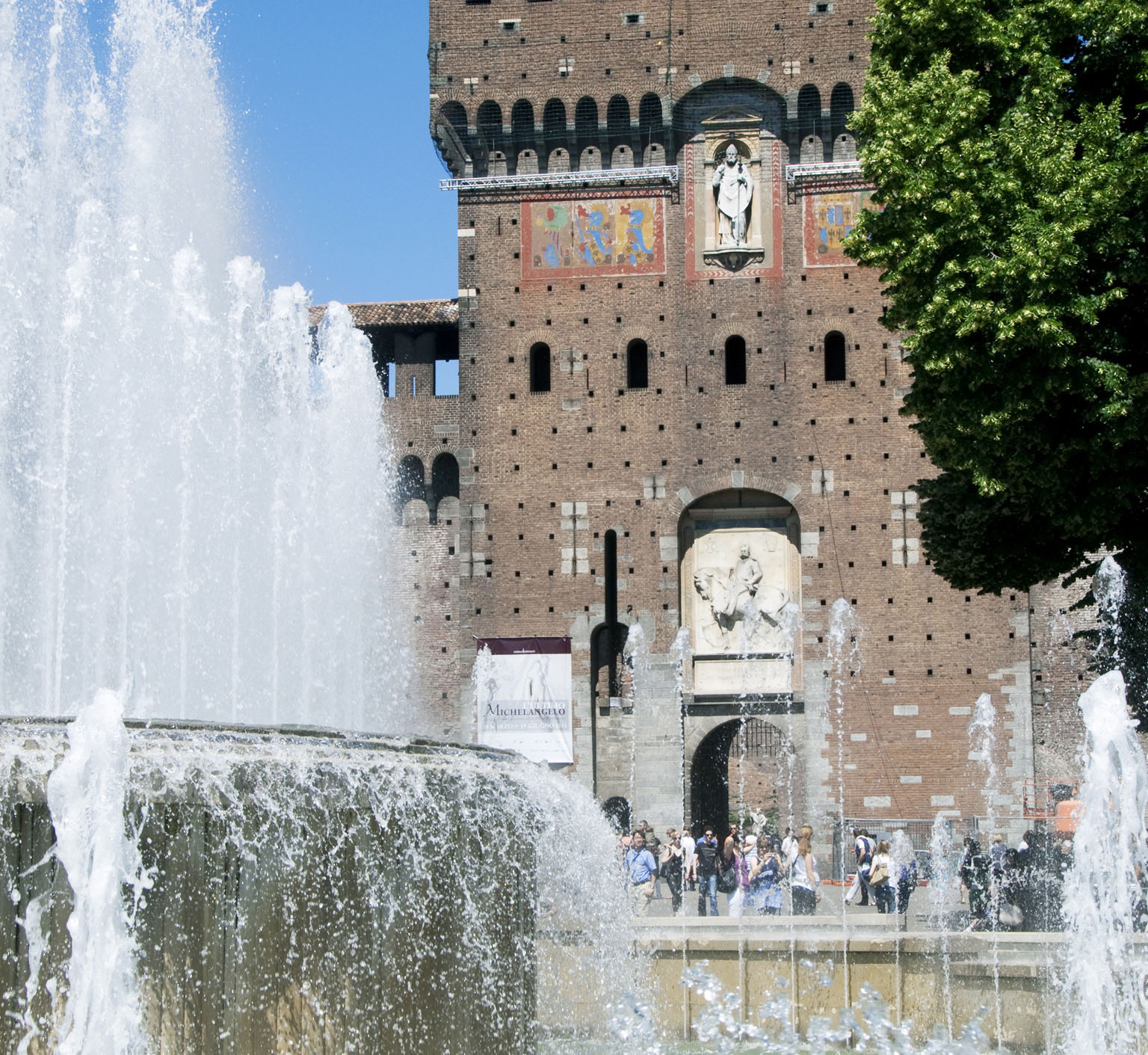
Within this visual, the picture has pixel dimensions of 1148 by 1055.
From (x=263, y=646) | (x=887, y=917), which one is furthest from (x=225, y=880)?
(x=263, y=646)

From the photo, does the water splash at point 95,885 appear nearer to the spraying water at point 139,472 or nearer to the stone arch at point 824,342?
the spraying water at point 139,472

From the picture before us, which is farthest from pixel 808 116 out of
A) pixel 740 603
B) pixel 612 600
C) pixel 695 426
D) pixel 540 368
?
pixel 612 600

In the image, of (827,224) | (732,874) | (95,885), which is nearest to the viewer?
(95,885)

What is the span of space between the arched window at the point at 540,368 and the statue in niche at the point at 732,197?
3328 mm

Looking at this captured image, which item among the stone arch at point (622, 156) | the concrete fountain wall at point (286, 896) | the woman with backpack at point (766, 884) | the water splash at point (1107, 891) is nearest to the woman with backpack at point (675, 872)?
the woman with backpack at point (766, 884)

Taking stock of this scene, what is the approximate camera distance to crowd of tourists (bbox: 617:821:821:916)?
53.6ft

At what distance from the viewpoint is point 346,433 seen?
20.4 m

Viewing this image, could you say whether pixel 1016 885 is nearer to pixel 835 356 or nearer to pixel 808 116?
pixel 835 356

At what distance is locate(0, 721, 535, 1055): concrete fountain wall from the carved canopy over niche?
64.9ft

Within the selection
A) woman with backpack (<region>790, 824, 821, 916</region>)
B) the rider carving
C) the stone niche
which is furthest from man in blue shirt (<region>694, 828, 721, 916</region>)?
the rider carving

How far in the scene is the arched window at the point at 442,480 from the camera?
93.5ft

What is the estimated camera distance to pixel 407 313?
1132 inches

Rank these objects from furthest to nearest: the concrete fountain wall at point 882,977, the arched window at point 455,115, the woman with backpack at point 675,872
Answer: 1. the arched window at point 455,115
2. the woman with backpack at point 675,872
3. the concrete fountain wall at point 882,977

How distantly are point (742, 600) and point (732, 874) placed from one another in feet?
24.7
